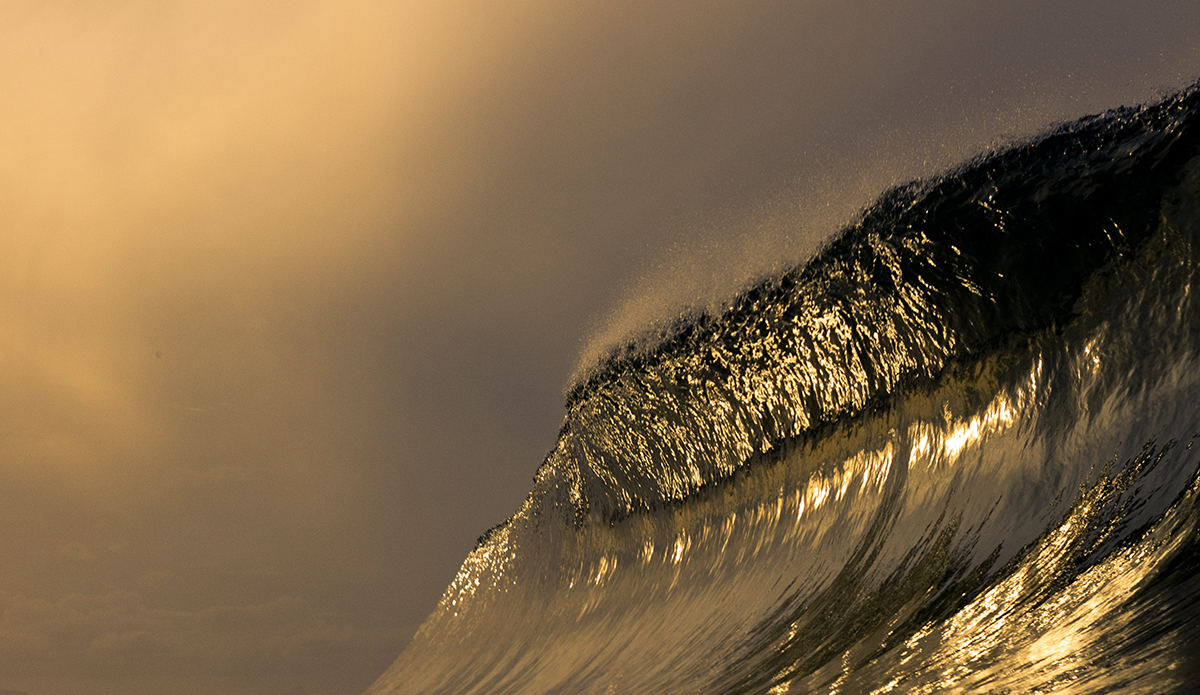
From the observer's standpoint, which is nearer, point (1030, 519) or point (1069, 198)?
point (1030, 519)

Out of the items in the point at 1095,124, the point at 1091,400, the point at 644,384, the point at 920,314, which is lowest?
the point at 1091,400

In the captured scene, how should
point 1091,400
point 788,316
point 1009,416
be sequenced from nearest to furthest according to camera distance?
point 1091,400 < point 1009,416 < point 788,316

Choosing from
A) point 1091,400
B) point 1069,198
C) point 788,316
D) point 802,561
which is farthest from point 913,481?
point 788,316

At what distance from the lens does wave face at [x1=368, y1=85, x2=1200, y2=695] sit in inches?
98.1

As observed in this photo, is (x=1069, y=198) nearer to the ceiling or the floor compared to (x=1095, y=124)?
nearer to the floor

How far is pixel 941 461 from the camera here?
4266 millimetres

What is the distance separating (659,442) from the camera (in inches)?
304

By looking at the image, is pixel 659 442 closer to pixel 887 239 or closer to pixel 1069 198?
pixel 887 239

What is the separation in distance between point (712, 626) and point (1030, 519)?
1978mm

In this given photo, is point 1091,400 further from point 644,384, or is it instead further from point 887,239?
point 644,384

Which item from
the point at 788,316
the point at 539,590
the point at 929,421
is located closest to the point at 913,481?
the point at 929,421

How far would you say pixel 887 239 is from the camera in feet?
17.8

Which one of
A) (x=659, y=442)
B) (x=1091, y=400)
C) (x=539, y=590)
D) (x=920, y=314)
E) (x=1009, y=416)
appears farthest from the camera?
(x=539, y=590)

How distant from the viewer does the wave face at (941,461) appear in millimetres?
2492
